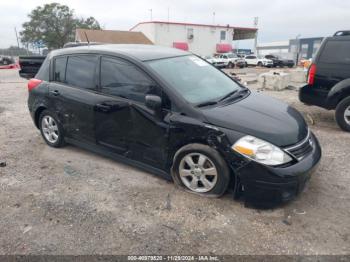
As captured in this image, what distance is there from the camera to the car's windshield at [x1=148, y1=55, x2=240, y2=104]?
138 inches

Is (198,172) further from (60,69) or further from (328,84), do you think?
(328,84)

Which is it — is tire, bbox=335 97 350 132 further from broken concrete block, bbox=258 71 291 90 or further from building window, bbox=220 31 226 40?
building window, bbox=220 31 226 40

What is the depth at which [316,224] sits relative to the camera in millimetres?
2916

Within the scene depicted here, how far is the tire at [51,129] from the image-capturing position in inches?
186

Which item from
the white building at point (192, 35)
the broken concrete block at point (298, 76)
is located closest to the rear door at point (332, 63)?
the broken concrete block at point (298, 76)

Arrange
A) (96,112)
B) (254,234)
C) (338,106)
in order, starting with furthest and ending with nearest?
1. (338,106)
2. (96,112)
3. (254,234)

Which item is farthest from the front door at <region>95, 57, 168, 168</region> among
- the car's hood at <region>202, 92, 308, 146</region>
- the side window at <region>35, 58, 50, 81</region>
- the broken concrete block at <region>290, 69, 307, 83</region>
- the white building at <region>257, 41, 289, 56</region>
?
the white building at <region>257, 41, 289, 56</region>

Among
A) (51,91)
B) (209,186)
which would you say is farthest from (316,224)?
(51,91)

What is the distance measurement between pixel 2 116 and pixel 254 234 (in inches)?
265

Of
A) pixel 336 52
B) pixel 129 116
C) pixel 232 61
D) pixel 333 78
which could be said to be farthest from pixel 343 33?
pixel 232 61

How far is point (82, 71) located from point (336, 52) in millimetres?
4681

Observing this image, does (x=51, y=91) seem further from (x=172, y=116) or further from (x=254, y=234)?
(x=254, y=234)

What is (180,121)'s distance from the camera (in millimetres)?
3281

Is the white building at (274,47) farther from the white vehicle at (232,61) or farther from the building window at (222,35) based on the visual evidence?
the white vehicle at (232,61)
